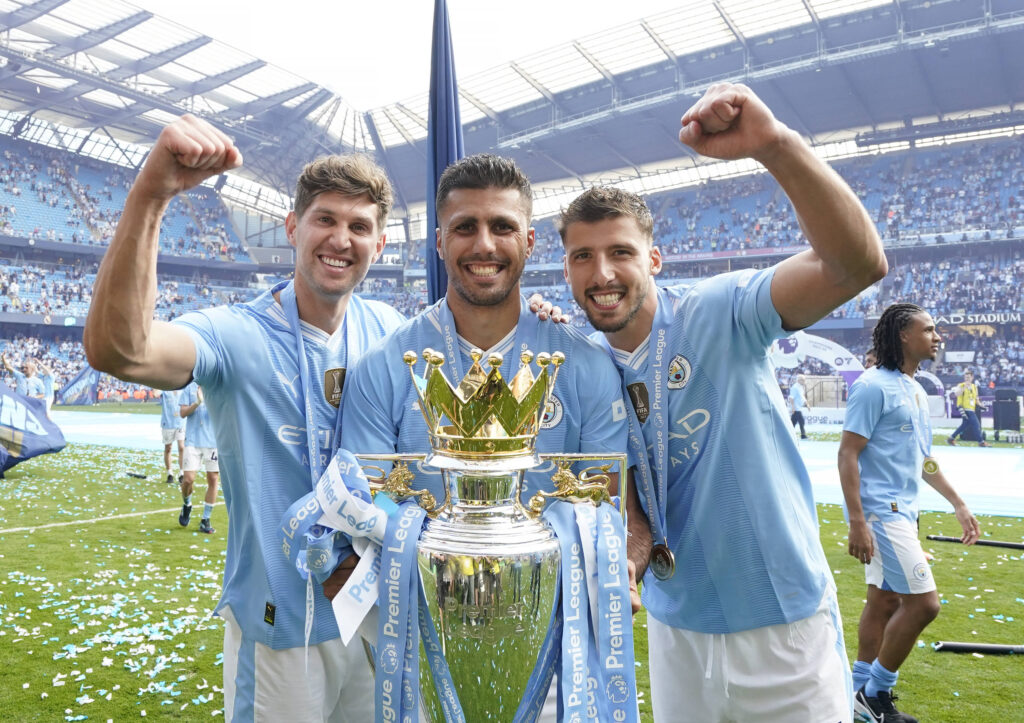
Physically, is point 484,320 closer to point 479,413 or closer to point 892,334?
point 479,413

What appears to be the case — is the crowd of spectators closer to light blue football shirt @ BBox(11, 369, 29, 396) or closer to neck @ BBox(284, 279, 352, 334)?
light blue football shirt @ BBox(11, 369, 29, 396)

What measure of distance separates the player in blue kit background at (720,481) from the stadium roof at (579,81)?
2755 centimetres

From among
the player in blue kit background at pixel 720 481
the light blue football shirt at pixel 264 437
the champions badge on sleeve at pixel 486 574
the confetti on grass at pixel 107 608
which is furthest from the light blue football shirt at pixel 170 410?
the champions badge on sleeve at pixel 486 574

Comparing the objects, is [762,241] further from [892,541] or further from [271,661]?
[271,661]

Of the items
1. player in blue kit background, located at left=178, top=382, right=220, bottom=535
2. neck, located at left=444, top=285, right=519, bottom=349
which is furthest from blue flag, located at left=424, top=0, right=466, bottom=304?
player in blue kit background, located at left=178, top=382, right=220, bottom=535

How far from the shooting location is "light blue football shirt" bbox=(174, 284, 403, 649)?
7.13 feet

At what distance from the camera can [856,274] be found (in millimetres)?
1739

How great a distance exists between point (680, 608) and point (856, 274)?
1111 mm

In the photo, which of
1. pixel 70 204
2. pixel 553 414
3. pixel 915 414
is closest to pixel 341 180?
pixel 553 414

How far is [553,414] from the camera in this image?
2.04 meters

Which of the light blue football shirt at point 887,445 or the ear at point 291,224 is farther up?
the ear at point 291,224

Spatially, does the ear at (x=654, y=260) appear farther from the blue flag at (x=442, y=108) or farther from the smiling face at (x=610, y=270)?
the blue flag at (x=442, y=108)

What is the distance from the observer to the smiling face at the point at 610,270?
2.09 m

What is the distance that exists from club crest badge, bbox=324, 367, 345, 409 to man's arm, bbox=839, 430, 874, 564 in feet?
9.30
